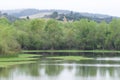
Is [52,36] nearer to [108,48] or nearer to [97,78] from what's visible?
[108,48]

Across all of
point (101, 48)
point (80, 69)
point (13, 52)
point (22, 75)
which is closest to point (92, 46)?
point (101, 48)

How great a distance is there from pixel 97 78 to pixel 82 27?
275 feet

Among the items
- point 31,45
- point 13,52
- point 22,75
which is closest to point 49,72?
point 22,75

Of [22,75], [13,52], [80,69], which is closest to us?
[22,75]

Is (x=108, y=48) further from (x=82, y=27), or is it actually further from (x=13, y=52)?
(x=13, y=52)

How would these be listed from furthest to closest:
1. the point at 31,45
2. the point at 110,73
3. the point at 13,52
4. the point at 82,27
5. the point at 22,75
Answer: the point at 82,27 → the point at 31,45 → the point at 13,52 → the point at 110,73 → the point at 22,75

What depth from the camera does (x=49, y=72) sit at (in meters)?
51.9

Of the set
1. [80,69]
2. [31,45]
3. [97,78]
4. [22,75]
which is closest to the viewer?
[97,78]

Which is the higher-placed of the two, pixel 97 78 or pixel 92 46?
pixel 97 78

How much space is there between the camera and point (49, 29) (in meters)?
124

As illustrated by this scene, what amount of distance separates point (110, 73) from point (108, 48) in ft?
237

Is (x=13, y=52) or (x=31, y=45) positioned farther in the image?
(x=31, y=45)

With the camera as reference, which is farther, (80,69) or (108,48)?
(108,48)

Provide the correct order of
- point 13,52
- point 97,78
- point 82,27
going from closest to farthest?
1. point 97,78
2. point 13,52
3. point 82,27
